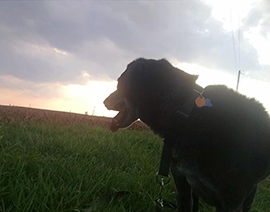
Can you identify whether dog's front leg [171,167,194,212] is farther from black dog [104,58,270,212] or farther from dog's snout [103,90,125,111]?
dog's snout [103,90,125,111]

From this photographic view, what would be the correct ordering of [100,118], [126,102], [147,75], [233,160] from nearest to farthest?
[233,160]
[147,75]
[126,102]
[100,118]

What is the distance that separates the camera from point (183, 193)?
215 cm

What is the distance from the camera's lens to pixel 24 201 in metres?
2.00

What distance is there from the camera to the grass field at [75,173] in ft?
7.05

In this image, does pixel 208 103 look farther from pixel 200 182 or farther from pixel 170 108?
pixel 200 182

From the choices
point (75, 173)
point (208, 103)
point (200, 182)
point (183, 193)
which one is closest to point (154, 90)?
point (208, 103)

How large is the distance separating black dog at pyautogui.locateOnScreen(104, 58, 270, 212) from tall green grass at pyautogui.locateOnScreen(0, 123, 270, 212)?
2.57 feet

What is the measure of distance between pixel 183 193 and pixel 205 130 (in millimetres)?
700

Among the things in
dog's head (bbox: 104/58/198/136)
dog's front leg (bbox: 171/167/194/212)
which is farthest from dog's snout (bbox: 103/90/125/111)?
dog's front leg (bbox: 171/167/194/212)

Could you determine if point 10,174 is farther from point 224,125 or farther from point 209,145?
point 224,125

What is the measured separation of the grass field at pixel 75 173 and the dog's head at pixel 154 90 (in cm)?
91

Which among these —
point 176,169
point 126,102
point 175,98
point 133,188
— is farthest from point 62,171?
point 175,98

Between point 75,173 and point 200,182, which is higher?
point 200,182

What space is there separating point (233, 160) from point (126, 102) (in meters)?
1.09
